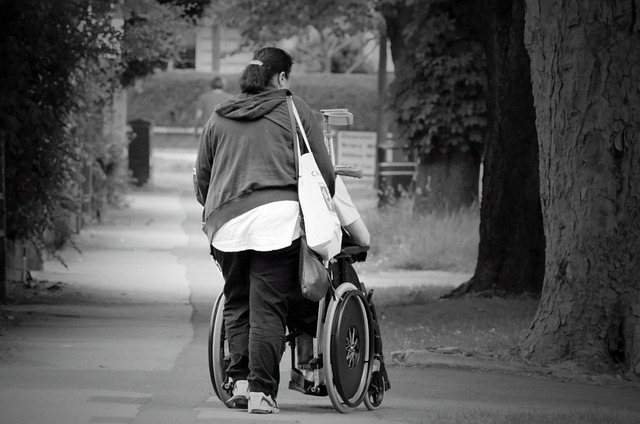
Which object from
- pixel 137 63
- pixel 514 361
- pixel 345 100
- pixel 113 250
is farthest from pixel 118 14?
pixel 345 100

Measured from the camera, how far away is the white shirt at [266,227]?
7043mm

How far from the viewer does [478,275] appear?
14.4 meters

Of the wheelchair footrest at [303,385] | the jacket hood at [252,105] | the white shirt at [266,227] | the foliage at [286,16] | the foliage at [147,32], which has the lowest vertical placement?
the wheelchair footrest at [303,385]

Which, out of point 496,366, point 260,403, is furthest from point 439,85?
point 260,403

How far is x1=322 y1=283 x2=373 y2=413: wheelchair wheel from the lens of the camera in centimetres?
710

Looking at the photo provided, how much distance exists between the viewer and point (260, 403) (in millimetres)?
7059

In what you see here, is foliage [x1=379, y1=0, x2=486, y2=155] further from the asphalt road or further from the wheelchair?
the wheelchair

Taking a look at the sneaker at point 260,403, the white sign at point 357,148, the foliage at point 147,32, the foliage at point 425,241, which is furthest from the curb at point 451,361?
the white sign at point 357,148

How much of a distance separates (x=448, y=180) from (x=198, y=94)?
1163 inches

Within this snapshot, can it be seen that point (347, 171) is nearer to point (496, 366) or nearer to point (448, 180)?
point (496, 366)

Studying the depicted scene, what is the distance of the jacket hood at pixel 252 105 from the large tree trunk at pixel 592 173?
10.1 feet

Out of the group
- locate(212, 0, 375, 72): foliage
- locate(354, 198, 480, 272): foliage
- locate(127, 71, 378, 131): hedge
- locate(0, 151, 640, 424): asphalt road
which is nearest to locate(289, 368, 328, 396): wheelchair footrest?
locate(0, 151, 640, 424): asphalt road

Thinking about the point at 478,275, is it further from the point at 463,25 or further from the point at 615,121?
the point at 463,25

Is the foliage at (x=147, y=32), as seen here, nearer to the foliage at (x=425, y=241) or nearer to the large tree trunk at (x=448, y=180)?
the foliage at (x=425, y=241)
